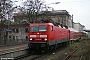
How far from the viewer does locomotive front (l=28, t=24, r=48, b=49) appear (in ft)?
66.8

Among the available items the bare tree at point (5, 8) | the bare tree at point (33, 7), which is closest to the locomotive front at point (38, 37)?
the bare tree at point (5, 8)

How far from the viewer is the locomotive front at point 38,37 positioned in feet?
66.8

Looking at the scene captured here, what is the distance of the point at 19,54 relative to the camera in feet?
63.5

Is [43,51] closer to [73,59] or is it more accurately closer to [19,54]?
[19,54]

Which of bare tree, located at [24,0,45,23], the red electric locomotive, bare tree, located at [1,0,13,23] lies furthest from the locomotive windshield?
bare tree, located at [24,0,45,23]

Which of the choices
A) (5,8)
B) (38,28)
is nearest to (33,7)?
(5,8)

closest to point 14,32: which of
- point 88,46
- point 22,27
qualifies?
point 22,27

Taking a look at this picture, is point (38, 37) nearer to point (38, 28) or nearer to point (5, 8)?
point (38, 28)

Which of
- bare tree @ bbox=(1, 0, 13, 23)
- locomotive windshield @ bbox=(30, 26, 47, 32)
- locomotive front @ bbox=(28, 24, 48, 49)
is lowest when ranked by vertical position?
locomotive front @ bbox=(28, 24, 48, 49)

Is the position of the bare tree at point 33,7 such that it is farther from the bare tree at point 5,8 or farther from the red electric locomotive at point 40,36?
the red electric locomotive at point 40,36

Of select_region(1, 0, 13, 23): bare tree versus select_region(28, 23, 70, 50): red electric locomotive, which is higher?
select_region(1, 0, 13, 23): bare tree

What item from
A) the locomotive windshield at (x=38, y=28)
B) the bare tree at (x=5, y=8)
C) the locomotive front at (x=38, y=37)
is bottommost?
the locomotive front at (x=38, y=37)

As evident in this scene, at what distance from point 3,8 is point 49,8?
15558 mm

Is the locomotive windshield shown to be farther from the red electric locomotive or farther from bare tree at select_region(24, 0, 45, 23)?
bare tree at select_region(24, 0, 45, 23)
